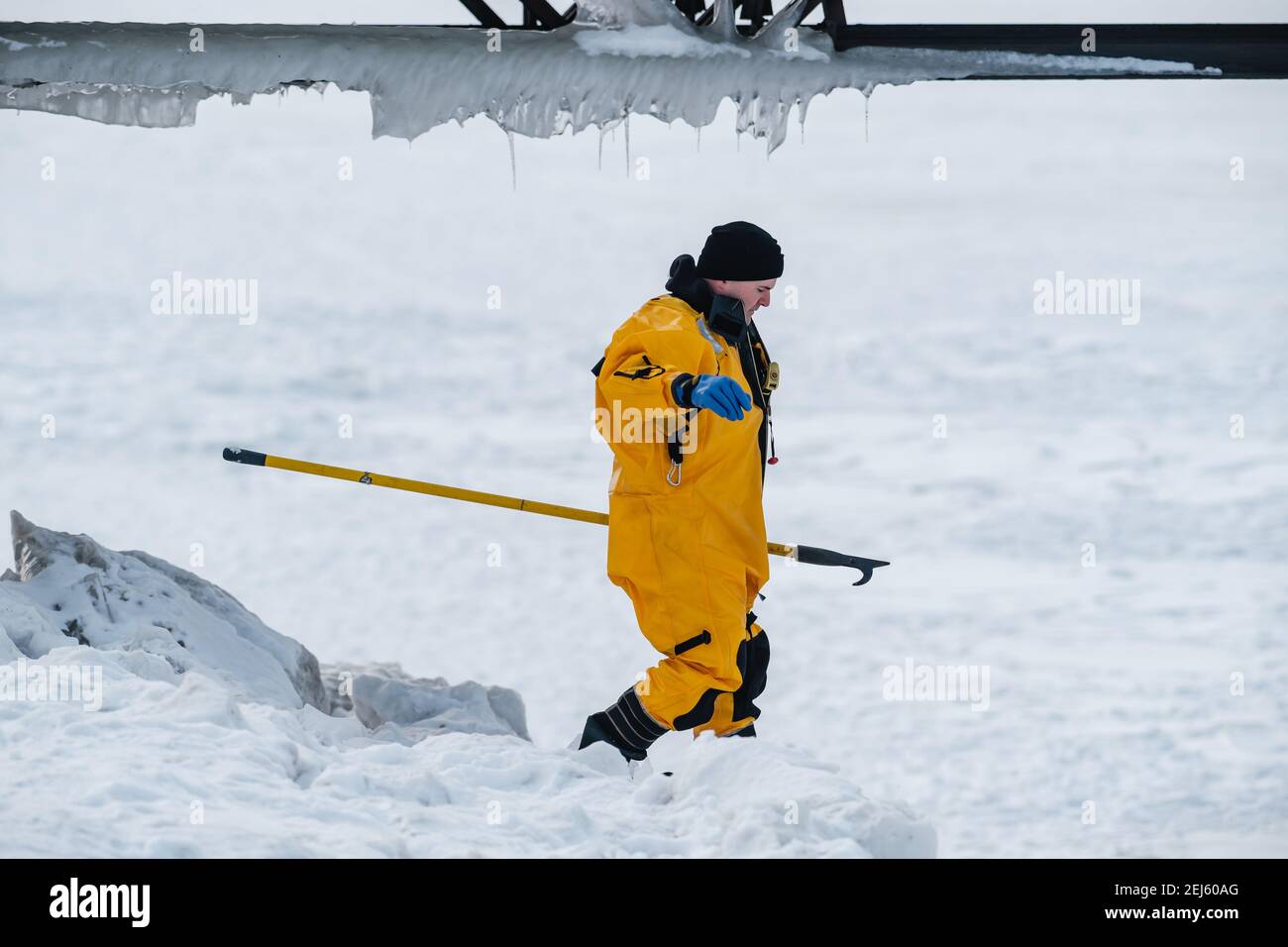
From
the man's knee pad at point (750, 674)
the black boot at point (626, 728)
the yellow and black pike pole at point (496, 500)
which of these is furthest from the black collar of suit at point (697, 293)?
the black boot at point (626, 728)

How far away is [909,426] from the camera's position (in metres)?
13.7

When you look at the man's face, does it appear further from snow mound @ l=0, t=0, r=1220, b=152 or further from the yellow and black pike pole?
the yellow and black pike pole

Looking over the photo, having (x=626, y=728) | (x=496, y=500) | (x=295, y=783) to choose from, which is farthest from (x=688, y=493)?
(x=295, y=783)

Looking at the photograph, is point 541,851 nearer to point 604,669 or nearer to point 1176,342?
point 604,669

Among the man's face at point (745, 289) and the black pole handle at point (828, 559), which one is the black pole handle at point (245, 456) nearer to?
the man's face at point (745, 289)

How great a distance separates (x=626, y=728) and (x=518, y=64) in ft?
7.38

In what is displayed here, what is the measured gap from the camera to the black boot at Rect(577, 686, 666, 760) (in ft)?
16.8

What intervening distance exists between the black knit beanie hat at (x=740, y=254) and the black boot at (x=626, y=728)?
1.36m

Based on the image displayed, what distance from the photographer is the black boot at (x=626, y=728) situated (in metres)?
5.11

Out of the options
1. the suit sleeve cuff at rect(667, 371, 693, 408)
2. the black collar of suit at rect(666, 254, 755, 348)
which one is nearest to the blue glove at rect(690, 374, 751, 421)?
the suit sleeve cuff at rect(667, 371, 693, 408)

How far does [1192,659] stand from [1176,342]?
20.5ft

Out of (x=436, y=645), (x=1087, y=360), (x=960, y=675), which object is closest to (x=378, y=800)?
(x=436, y=645)

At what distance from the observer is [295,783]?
4.52m
